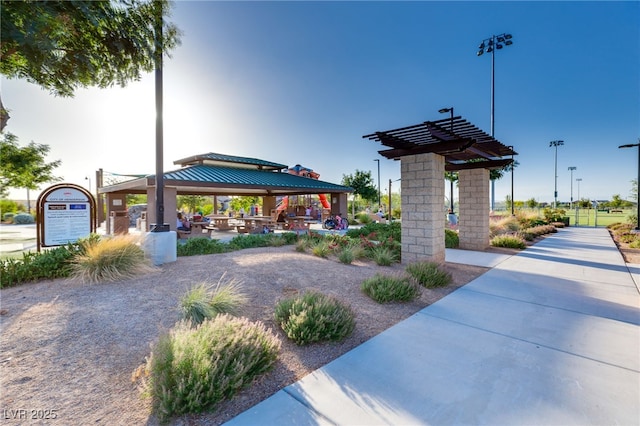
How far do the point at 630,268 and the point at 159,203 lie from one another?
11.8 metres

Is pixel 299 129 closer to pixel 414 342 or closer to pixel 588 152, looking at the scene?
pixel 414 342

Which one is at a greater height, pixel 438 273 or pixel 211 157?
pixel 211 157

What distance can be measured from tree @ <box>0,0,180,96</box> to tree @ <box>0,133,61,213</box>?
9.74m

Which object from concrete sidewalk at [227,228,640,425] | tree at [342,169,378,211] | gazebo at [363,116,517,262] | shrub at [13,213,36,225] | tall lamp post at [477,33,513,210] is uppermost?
tall lamp post at [477,33,513,210]

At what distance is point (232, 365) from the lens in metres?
2.25

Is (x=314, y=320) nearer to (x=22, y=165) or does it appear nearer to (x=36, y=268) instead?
(x=36, y=268)

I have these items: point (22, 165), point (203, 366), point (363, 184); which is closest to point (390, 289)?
point (203, 366)

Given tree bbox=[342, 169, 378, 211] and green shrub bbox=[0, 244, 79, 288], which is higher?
tree bbox=[342, 169, 378, 211]

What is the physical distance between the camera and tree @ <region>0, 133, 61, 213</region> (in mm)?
11922

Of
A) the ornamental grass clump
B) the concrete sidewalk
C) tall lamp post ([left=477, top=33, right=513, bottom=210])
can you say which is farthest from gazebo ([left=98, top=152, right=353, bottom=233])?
tall lamp post ([left=477, top=33, right=513, bottom=210])

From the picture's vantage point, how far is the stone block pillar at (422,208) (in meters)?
6.92

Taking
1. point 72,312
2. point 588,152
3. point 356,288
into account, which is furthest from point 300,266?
point 588,152

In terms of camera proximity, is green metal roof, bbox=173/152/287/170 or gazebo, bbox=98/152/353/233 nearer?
gazebo, bbox=98/152/353/233

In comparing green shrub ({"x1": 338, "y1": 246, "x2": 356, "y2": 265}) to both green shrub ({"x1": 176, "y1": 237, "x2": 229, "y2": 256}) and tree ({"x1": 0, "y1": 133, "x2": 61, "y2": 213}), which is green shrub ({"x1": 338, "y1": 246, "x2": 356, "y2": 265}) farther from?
tree ({"x1": 0, "y1": 133, "x2": 61, "y2": 213})
